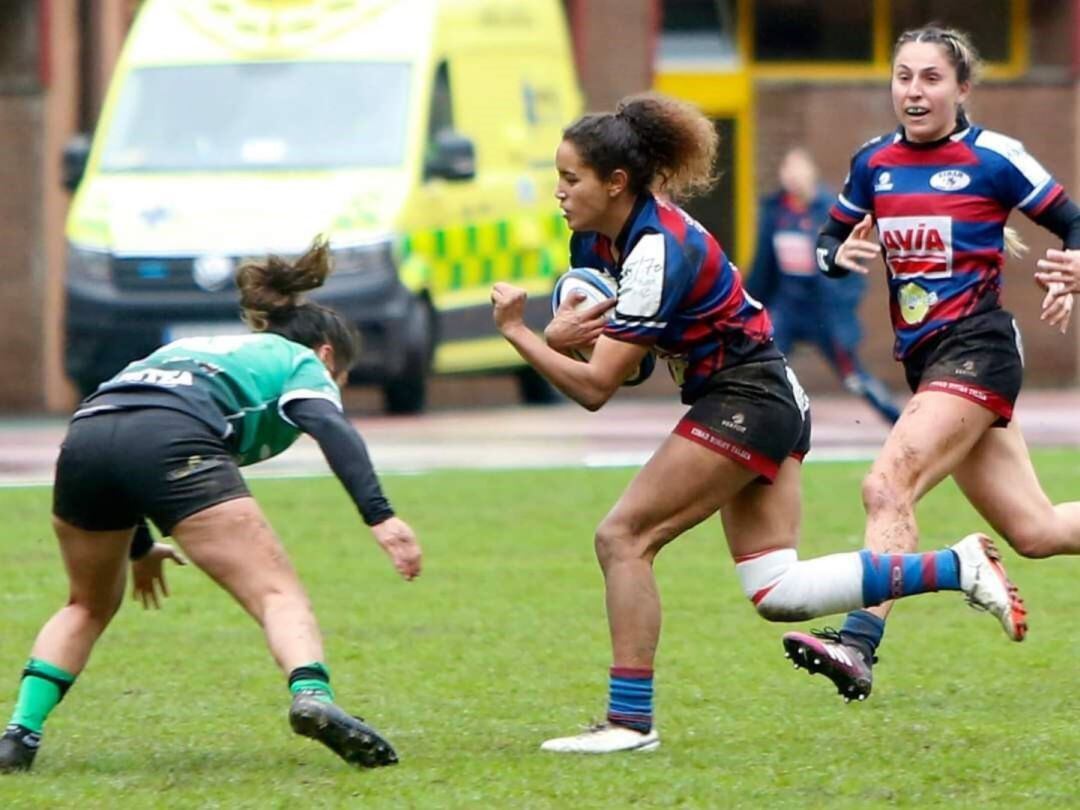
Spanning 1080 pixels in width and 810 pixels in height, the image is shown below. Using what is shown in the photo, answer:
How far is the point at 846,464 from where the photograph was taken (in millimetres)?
14297

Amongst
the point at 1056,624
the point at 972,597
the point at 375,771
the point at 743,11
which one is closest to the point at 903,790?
the point at 972,597

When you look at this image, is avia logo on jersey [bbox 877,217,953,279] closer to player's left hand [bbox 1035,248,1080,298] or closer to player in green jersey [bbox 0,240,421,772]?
player's left hand [bbox 1035,248,1080,298]

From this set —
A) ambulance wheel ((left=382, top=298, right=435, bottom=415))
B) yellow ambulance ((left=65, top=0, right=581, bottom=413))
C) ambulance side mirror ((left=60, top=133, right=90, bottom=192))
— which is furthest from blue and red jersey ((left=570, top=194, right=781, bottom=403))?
ambulance side mirror ((left=60, top=133, right=90, bottom=192))

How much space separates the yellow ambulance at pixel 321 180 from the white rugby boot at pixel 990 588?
9.80 metres

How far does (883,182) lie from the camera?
7543mm

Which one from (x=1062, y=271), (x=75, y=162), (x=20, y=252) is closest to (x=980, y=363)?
(x=1062, y=271)

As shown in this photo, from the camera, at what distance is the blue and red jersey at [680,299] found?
20.6 feet

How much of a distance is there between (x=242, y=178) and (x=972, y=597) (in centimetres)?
1065

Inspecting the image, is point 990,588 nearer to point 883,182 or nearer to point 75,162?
point 883,182

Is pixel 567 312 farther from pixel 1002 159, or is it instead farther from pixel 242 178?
pixel 242 178

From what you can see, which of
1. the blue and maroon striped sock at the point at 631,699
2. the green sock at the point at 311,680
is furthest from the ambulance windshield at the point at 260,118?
the green sock at the point at 311,680

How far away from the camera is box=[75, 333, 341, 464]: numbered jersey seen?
6156mm

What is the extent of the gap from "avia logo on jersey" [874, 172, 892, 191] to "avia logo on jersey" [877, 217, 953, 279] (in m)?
0.10

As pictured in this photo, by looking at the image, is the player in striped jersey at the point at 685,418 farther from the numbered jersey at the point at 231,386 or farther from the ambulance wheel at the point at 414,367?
the ambulance wheel at the point at 414,367
